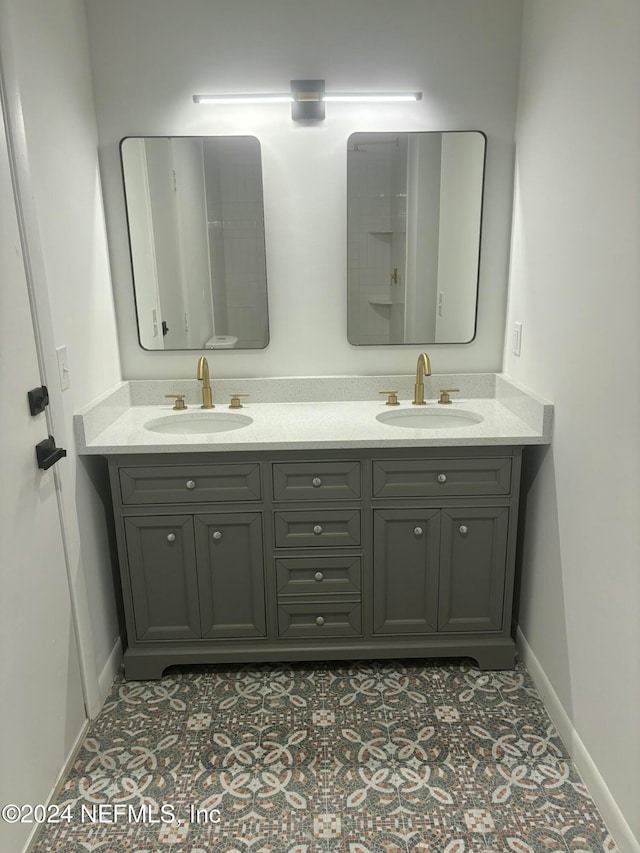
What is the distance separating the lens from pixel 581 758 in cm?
174

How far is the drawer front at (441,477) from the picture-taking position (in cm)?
206

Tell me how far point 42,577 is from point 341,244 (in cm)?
157

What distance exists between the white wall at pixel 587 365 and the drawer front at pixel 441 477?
16cm

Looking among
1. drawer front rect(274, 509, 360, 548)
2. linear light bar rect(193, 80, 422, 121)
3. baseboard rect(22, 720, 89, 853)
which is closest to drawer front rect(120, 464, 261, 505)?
drawer front rect(274, 509, 360, 548)

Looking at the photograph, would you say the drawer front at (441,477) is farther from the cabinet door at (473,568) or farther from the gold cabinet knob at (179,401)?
the gold cabinet knob at (179,401)

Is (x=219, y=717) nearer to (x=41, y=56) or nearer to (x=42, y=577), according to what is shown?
(x=42, y=577)

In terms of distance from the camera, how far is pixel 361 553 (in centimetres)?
214

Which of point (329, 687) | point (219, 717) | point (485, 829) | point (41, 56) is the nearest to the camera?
point (485, 829)

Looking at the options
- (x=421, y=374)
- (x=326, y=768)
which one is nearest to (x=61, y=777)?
(x=326, y=768)

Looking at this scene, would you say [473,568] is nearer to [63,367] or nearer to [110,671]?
[110,671]

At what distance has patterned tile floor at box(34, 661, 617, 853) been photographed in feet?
5.19

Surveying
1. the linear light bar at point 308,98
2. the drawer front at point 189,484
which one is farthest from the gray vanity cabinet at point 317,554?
the linear light bar at point 308,98

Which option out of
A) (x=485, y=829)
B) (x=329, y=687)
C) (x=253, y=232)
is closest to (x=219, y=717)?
(x=329, y=687)

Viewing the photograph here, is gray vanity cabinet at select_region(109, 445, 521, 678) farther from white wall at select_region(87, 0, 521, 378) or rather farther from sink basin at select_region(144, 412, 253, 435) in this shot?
white wall at select_region(87, 0, 521, 378)
